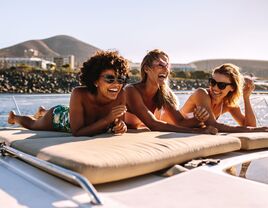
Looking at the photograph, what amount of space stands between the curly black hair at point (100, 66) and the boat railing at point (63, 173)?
76cm

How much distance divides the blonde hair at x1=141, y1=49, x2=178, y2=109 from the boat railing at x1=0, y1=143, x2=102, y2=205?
4.48 feet

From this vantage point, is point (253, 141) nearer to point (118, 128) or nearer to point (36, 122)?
point (118, 128)

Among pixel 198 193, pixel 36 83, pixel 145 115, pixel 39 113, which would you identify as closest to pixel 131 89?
pixel 145 115

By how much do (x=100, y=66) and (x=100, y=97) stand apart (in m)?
0.22

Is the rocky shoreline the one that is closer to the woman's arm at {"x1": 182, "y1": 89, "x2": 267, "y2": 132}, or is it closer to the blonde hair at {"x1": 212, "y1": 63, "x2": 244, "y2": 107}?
the blonde hair at {"x1": 212, "y1": 63, "x2": 244, "y2": 107}

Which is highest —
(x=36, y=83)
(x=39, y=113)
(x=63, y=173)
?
(x=63, y=173)

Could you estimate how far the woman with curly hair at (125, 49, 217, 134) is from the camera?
2.77 m

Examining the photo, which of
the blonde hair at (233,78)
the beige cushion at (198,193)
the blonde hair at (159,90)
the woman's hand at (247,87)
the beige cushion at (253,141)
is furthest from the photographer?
the woman's hand at (247,87)

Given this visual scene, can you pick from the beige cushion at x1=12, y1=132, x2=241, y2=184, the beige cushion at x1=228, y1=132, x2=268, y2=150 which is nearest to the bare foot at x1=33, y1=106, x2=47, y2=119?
the beige cushion at x1=12, y1=132, x2=241, y2=184

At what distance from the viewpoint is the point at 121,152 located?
168 centimetres

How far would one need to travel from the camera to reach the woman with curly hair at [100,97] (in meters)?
2.42

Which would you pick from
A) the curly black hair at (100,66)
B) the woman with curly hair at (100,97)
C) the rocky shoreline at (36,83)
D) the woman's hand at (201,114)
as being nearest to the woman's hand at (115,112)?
→ the woman with curly hair at (100,97)

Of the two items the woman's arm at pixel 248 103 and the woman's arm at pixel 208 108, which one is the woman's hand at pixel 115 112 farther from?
the woman's arm at pixel 248 103

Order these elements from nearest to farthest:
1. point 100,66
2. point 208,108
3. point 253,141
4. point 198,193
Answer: point 198,193 < point 253,141 < point 100,66 < point 208,108
